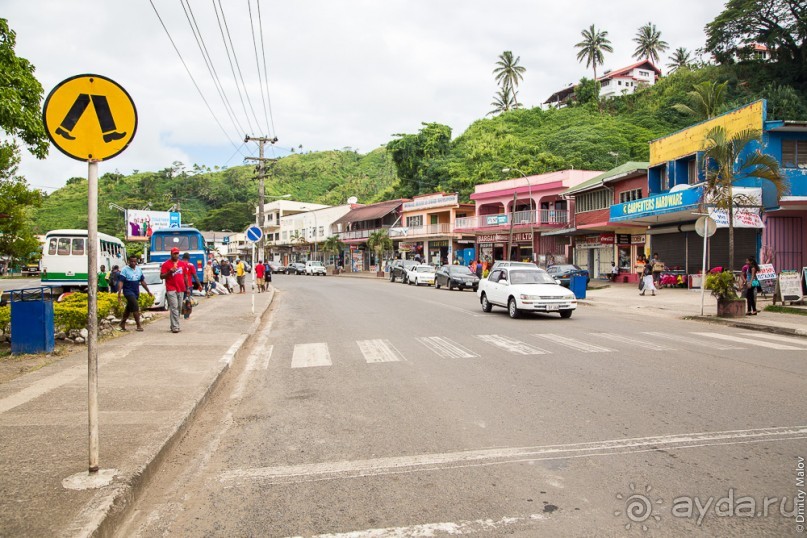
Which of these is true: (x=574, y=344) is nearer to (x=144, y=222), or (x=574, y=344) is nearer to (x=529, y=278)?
(x=529, y=278)

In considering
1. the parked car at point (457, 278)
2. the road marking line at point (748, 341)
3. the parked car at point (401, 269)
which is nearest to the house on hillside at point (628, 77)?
the parked car at point (401, 269)

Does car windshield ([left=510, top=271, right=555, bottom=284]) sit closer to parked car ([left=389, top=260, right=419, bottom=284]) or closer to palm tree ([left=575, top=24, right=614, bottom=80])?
parked car ([left=389, top=260, right=419, bottom=284])

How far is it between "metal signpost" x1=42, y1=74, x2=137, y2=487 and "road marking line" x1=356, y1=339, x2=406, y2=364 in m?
5.55

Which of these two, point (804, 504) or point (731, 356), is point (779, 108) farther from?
point (804, 504)

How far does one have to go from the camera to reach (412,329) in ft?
45.4

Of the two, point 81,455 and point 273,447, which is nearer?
point 81,455

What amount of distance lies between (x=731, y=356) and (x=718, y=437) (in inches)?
196

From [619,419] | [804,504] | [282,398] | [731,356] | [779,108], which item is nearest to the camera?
[804,504]

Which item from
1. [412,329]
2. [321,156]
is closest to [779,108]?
[412,329]

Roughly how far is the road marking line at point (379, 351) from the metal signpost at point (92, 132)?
5.55m

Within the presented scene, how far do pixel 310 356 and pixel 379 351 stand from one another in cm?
124

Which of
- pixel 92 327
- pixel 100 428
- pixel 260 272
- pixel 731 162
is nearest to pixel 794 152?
pixel 731 162

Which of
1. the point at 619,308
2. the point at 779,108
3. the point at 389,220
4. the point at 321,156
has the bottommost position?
the point at 619,308

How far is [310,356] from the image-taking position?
10266 mm
